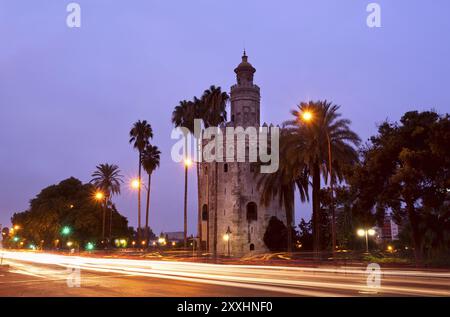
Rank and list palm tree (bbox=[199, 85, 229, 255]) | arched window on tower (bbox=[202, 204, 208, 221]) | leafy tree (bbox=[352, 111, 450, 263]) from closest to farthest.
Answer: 1. leafy tree (bbox=[352, 111, 450, 263])
2. palm tree (bbox=[199, 85, 229, 255])
3. arched window on tower (bbox=[202, 204, 208, 221])

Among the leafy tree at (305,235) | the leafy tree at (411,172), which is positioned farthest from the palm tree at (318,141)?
the leafy tree at (305,235)

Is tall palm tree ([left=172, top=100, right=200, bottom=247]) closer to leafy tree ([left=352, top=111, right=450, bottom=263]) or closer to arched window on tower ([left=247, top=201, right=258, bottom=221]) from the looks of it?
arched window on tower ([left=247, top=201, right=258, bottom=221])

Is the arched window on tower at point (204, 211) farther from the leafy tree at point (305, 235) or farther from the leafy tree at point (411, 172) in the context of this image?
the leafy tree at point (411, 172)

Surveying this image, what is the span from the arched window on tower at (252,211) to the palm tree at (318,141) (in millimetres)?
24260

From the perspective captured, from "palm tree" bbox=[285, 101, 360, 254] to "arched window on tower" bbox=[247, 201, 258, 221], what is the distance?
24260mm

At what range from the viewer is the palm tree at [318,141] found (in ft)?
108

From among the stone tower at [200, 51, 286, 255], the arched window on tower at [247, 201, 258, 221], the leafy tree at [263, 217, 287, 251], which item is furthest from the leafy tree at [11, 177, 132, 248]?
the leafy tree at [263, 217, 287, 251]

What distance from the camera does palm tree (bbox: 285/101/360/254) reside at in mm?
33031

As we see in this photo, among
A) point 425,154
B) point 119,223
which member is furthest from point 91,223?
point 425,154

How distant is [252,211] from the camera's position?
58844 mm

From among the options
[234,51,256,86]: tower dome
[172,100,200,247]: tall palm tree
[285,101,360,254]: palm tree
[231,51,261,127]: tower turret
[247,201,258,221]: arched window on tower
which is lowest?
[247,201,258,221]: arched window on tower

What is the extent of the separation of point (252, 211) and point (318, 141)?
27217 millimetres

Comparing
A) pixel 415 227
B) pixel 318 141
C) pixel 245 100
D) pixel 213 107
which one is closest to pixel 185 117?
pixel 213 107
